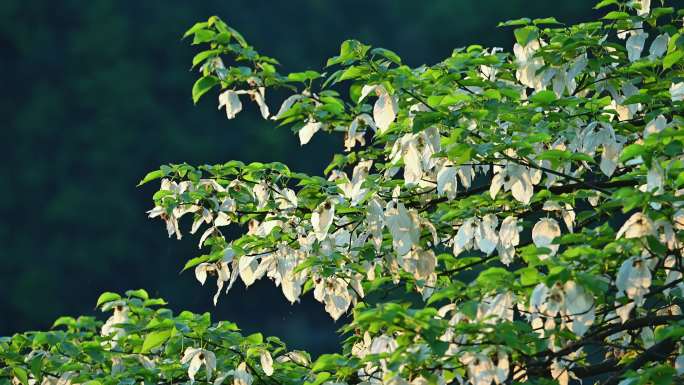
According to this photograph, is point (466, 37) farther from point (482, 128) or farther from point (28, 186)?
point (482, 128)

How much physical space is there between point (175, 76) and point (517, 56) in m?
9.01

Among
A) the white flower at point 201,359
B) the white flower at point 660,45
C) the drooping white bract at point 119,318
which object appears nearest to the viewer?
the white flower at point 201,359

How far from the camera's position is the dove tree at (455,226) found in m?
2.08

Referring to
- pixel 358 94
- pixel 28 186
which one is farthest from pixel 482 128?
pixel 28 186

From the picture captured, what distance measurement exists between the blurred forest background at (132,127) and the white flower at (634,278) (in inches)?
317

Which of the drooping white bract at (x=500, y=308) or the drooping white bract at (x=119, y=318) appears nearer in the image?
the drooping white bract at (x=500, y=308)

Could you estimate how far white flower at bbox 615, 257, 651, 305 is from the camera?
79.5 inches

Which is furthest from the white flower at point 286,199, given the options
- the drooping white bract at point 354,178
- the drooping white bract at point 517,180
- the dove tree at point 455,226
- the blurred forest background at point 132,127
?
the blurred forest background at point 132,127

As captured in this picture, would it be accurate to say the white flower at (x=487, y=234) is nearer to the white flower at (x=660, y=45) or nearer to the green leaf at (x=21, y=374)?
the white flower at (x=660, y=45)

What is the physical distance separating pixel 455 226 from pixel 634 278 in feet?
3.08

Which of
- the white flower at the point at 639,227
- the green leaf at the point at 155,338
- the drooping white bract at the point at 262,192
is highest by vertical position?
the drooping white bract at the point at 262,192

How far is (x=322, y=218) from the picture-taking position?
2.61 meters

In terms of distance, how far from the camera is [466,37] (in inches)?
459

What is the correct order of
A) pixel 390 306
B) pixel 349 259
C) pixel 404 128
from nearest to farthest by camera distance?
pixel 390 306, pixel 404 128, pixel 349 259
